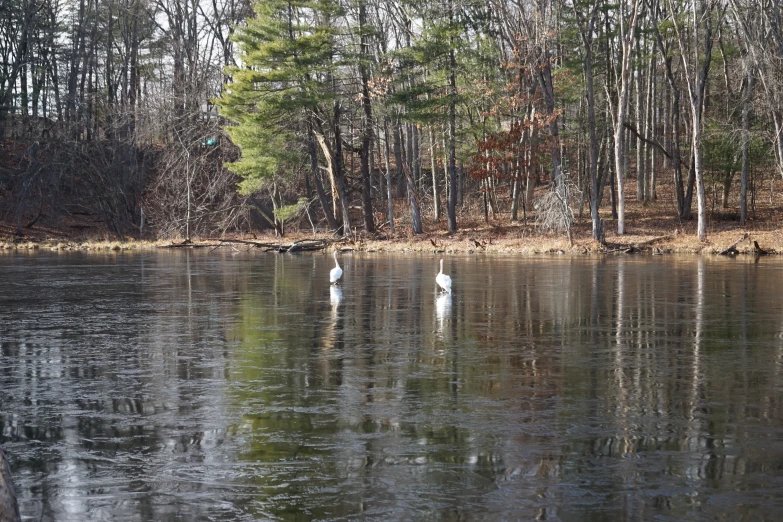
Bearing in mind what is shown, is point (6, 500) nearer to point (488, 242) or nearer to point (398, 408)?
point (398, 408)

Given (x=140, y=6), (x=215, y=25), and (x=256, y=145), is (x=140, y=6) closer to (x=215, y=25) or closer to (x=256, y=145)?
(x=215, y=25)

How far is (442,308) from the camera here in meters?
18.5

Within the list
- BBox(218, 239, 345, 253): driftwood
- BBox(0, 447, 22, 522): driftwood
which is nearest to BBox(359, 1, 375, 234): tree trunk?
BBox(218, 239, 345, 253): driftwood

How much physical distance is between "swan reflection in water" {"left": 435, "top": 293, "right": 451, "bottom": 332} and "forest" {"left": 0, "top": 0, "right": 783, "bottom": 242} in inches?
775

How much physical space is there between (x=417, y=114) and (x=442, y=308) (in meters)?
25.4

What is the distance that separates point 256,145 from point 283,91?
2972 mm

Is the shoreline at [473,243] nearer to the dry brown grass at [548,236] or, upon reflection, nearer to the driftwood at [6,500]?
the dry brown grass at [548,236]

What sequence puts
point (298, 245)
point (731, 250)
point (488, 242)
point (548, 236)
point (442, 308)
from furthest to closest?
point (298, 245) < point (488, 242) < point (548, 236) < point (731, 250) < point (442, 308)

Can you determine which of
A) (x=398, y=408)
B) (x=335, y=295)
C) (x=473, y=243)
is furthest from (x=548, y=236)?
(x=398, y=408)

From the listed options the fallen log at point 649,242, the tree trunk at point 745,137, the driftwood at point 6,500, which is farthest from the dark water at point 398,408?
the tree trunk at point 745,137

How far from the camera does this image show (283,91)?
142 feet

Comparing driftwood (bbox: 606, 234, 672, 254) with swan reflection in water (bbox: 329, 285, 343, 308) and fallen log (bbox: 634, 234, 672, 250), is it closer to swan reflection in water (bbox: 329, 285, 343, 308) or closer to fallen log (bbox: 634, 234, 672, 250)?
fallen log (bbox: 634, 234, 672, 250)

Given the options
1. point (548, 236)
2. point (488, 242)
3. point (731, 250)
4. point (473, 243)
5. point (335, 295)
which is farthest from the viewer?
point (488, 242)

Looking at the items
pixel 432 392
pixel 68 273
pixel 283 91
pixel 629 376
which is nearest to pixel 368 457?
pixel 432 392
